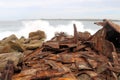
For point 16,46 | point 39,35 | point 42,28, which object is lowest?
point 42,28

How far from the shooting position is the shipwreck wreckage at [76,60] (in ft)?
20.9

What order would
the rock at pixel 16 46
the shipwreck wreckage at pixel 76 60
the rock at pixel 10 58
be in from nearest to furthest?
the shipwreck wreckage at pixel 76 60 < the rock at pixel 10 58 < the rock at pixel 16 46

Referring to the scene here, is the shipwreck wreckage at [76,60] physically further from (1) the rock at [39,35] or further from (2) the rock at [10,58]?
(1) the rock at [39,35]

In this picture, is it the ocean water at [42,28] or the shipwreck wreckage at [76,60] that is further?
the ocean water at [42,28]

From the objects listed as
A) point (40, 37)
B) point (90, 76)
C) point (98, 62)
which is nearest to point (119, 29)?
point (98, 62)

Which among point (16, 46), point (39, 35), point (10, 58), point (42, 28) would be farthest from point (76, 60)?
point (42, 28)

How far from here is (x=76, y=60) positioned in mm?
7172

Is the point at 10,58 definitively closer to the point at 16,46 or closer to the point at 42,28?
the point at 16,46

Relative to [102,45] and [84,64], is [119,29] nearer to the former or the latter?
[102,45]

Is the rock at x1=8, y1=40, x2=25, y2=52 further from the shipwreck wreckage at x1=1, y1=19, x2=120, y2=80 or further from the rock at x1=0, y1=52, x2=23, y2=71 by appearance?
the rock at x1=0, y1=52, x2=23, y2=71

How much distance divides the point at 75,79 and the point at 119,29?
8.07 feet

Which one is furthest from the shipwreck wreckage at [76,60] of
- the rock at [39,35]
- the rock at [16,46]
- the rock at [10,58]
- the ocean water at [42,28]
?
the ocean water at [42,28]

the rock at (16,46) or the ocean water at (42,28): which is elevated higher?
the rock at (16,46)

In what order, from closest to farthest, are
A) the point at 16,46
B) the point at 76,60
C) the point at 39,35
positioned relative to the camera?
1. the point at 76,60
2. the point at 16,46
3. the point at 39,35
